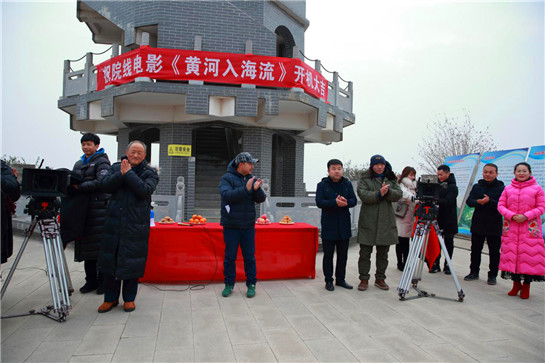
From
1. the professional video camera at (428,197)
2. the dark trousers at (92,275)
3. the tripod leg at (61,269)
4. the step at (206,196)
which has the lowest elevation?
the dark trousers at (92,275)

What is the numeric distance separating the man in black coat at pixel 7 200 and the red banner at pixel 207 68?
575cm

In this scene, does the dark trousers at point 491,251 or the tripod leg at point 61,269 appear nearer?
the tripod leg at point 61,269

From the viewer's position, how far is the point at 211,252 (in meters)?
4.86

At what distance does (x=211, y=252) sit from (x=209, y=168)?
809 centimetres

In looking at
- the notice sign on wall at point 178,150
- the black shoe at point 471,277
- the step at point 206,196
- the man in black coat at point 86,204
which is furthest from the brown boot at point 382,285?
the step at point 206,196

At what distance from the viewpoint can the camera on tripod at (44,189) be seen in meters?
3.36

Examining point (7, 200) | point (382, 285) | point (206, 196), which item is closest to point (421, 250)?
point (382, 285)

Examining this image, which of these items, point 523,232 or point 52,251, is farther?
point 523,232

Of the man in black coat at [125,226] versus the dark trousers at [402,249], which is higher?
the man in black coat at [125,226]

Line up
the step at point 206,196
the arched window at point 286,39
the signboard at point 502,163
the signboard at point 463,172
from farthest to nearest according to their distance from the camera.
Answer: the arched window at point 286,39 < the step at point 206,196 < the signboard at point 463,172 < the signboard at point 502,163

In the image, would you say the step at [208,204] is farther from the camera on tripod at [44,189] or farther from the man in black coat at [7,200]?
the camera on tripod at [44,189]

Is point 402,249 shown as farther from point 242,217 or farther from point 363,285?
point 242,217

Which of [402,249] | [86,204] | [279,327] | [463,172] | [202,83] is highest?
[202,83]

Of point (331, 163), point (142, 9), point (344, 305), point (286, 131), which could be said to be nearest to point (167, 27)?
point (142, 9)
